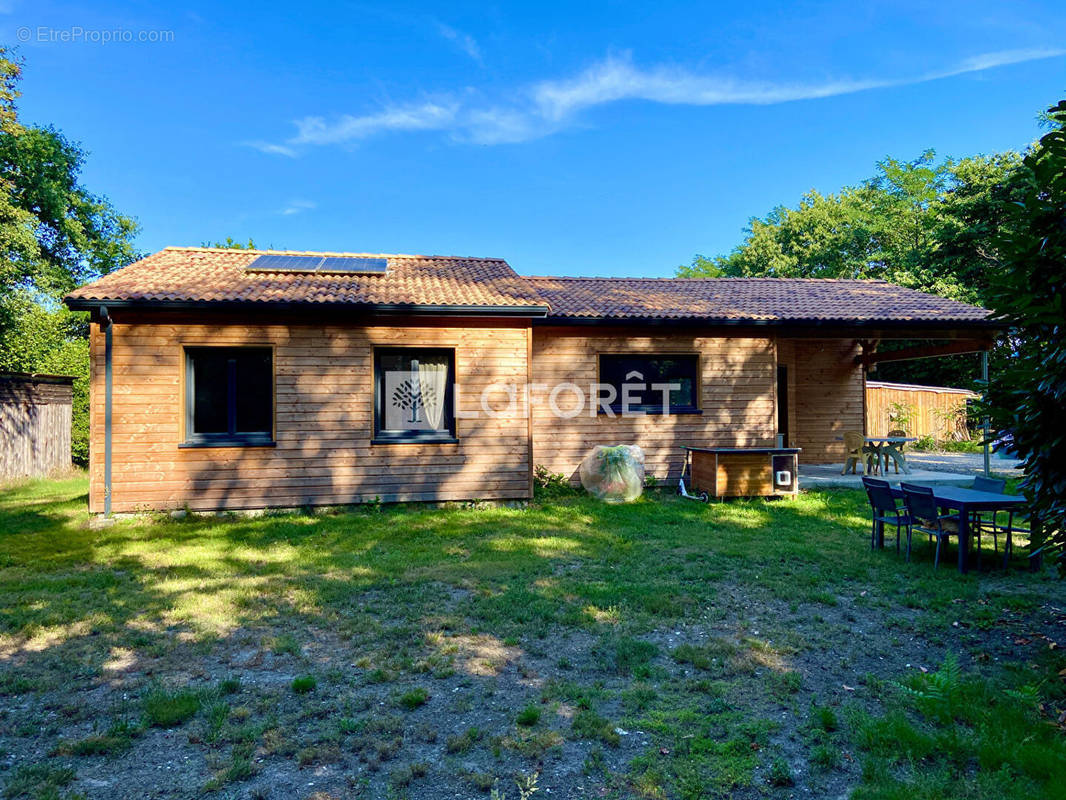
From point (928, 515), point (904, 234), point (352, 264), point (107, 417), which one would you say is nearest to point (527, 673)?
point (928, 515)

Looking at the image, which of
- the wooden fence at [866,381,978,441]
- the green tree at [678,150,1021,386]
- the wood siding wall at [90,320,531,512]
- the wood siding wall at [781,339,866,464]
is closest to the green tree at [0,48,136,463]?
the wood siding wall at [90,320,531,512]

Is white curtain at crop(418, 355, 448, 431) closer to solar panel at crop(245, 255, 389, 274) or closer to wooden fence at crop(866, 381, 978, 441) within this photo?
solar panel at crop(245, 255, 389, 274)

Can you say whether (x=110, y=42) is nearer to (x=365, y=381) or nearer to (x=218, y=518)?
(x=365, y=381)

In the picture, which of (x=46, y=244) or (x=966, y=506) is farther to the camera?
(x=46, y=244)

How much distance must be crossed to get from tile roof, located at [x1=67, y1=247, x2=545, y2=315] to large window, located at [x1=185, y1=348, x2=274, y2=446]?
3.00ft

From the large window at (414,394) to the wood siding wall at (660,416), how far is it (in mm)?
2034

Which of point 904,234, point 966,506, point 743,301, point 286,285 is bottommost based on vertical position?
point 966,506

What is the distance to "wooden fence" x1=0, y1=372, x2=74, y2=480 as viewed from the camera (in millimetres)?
12148

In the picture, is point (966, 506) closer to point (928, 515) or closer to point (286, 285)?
point (928, 515)

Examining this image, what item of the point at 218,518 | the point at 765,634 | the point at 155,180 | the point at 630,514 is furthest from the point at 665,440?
the point at 155,180

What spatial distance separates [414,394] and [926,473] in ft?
35.4

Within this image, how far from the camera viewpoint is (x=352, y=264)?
11.0 meters

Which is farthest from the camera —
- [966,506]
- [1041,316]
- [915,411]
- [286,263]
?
[915,411]

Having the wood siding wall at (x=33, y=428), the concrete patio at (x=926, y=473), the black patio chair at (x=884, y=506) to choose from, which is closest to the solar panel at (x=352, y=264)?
the wood siding wall at (x=33, y=428)
